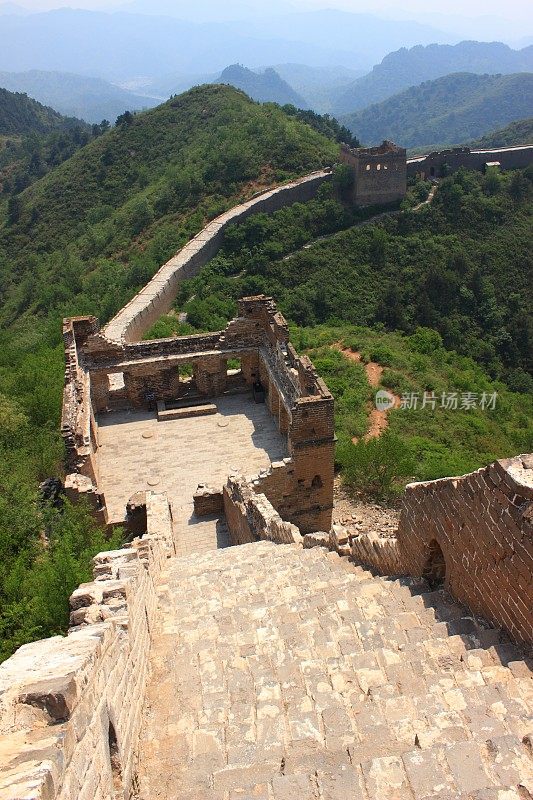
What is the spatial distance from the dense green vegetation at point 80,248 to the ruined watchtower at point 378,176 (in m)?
5.50

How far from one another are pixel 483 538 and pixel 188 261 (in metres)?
35.8

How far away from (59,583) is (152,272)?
31.7 metres

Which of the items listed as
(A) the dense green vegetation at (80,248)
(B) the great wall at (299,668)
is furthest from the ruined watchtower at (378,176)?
(B) the great wall at (299,668)

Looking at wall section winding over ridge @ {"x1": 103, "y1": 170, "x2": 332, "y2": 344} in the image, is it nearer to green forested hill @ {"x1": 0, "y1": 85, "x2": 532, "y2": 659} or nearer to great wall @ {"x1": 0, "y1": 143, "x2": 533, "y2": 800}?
green forested hill @ {"x1": 0, "y1": 85, "x2": 532, "y2": 659}

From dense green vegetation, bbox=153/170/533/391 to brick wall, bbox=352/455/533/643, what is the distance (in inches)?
1204

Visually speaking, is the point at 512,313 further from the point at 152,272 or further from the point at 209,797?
the point at 209,797

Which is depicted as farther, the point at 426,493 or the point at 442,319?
the point at 442,319

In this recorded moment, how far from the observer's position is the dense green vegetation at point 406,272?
4194 centimetres

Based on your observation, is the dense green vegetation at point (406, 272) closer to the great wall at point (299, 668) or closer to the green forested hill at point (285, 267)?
the green forested hill at point (285, 267)

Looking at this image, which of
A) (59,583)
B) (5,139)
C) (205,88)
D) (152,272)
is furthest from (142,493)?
(5,139)

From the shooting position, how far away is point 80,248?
2031 inches

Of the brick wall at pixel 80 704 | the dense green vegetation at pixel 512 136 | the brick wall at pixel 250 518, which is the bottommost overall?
the brick wall at pixel 250 518

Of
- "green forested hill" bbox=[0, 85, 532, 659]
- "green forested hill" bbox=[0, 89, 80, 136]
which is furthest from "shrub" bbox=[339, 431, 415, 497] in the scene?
"green forested hill" bbox=[0, 89, 80, 136]

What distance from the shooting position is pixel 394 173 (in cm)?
5012
